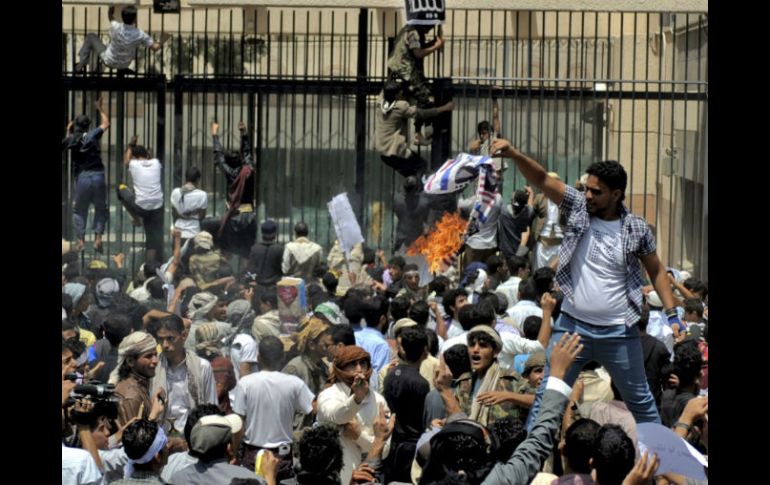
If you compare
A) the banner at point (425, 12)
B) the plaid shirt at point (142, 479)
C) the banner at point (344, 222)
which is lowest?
the plaid shirt at point (142, 479)

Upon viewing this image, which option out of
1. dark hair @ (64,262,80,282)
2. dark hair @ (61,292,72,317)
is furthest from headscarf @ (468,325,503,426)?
dark hair @ (64,262,80,282)

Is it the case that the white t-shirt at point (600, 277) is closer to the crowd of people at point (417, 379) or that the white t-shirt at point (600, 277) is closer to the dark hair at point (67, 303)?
the crowd of people at point (417, 379)

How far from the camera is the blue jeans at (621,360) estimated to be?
7.87m

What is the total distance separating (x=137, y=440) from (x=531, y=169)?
2.38m

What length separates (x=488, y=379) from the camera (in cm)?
793

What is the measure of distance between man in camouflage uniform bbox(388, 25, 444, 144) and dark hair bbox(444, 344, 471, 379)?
769 cm

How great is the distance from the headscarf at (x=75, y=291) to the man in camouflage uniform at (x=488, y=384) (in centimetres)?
473

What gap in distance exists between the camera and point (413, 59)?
15500 mm

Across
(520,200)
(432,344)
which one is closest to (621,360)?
(432,344)

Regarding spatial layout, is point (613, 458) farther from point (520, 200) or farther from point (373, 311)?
point (520, 200)

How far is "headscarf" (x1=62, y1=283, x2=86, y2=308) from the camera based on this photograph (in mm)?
11977

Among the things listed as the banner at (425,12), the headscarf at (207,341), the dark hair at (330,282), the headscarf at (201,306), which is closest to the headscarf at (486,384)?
the headscarf at (207,341)

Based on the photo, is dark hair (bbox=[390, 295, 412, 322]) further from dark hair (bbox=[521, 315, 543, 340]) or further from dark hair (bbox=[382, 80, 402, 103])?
dark hair (bbox=[382, 80, 402, 103])
